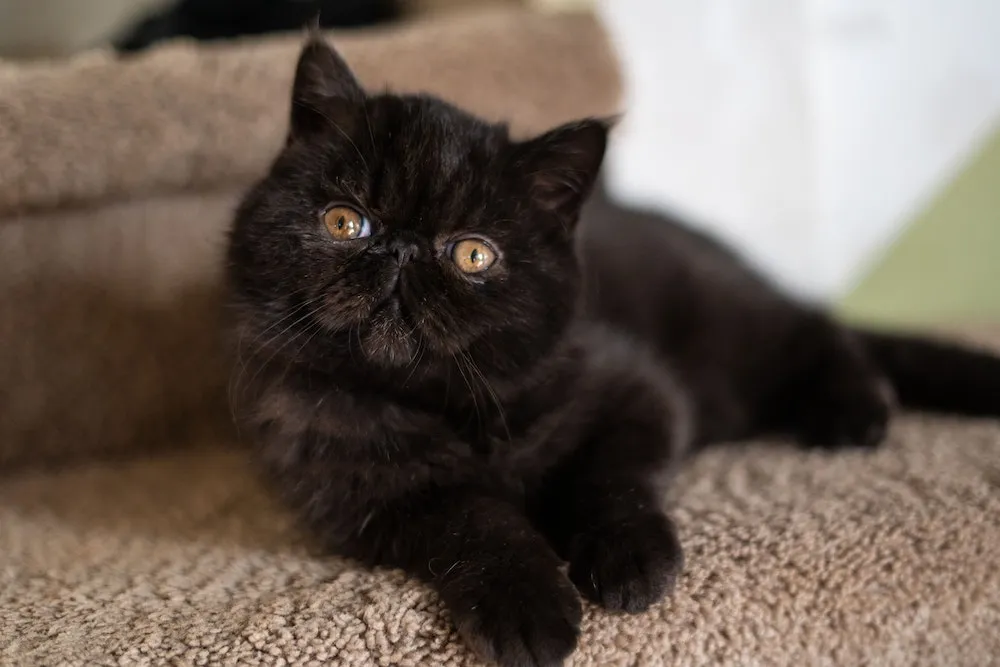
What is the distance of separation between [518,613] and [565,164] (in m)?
0.54

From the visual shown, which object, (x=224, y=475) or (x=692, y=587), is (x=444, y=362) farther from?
(x=224, y=475)

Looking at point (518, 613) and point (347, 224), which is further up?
point (347, 224)

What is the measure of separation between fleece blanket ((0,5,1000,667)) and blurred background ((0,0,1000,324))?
0.99 feet

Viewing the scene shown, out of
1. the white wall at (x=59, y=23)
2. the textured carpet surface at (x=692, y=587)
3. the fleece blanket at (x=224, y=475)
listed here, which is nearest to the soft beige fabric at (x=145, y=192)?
the fleece blanket at (x=224, y=475)

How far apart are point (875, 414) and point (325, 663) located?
0.90 m

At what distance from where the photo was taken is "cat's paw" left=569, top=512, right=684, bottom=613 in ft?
2.65

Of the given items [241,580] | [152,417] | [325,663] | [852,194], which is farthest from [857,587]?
[852,194]

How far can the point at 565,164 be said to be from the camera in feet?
3.26

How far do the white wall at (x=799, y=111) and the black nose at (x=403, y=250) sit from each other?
1004mm

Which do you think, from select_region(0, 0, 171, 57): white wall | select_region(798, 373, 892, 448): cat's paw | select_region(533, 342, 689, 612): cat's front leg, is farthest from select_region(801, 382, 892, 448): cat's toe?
select_region(0, 0, 171, 57): white wall

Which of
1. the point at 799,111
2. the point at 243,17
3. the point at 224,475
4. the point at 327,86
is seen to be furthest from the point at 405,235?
the point at 243,17

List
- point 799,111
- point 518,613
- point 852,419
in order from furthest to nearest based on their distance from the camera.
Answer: point 799,111 → point 852,419 → point 518,613

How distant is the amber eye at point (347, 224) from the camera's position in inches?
36.4

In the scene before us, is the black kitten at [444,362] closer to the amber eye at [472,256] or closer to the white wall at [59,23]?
the amber eye at [472,256]
